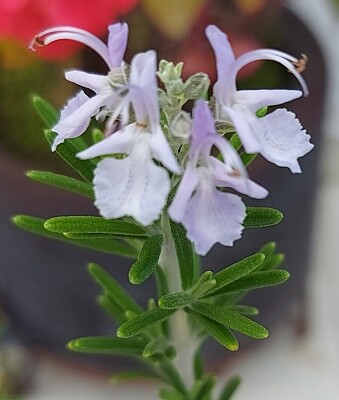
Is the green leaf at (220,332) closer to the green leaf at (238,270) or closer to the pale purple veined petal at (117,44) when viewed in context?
the green leaf at (238,270)

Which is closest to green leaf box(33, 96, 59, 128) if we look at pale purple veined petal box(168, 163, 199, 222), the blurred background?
pale purple veined petal box(168, 163, 199, 222)

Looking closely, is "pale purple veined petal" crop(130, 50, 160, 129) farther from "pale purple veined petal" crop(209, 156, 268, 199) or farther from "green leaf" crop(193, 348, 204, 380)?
"green leaf" crop(193, 348, 204, 380)

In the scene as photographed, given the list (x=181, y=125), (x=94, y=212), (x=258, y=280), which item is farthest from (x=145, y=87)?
(x=94, y=212)

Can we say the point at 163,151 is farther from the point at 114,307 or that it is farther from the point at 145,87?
the point at 114,307

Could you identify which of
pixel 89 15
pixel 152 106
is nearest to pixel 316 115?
pixel 89 15

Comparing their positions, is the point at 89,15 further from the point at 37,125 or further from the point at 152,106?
the point at 152,106

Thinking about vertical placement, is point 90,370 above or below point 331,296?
below
